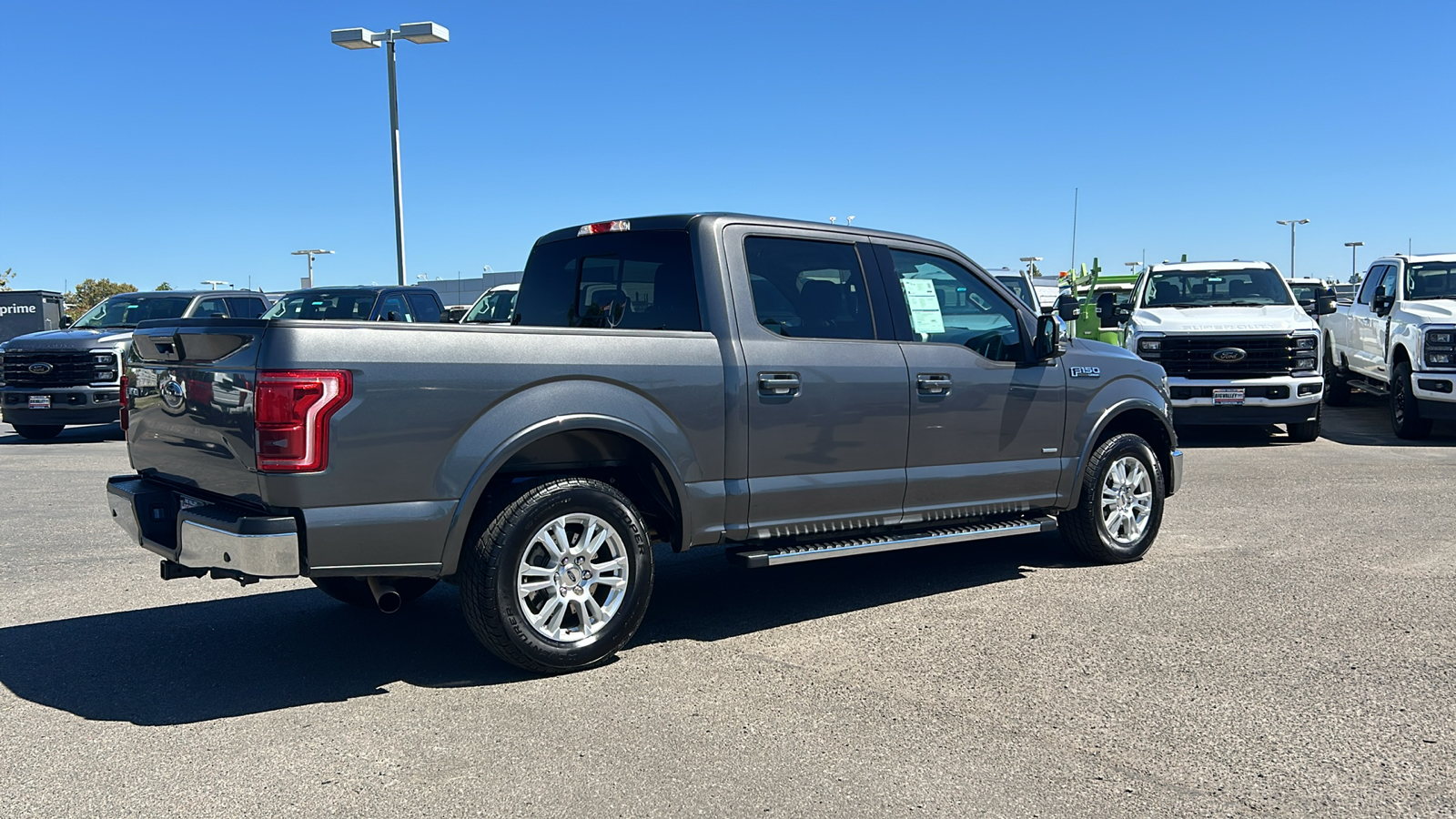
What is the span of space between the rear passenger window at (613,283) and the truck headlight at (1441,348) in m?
11.1

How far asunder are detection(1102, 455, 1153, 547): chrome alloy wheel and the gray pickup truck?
2 cm

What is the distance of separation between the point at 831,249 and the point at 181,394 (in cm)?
312

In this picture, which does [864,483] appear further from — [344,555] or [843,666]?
[344,555]

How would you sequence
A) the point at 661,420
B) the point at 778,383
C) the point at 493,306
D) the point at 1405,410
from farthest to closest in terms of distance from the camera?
the point at 493,306, the point at 1405,410, the point at 778,383, the point at 661,420

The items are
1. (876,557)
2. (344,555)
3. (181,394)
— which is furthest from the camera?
(876,557)

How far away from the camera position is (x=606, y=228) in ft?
A: 20.6

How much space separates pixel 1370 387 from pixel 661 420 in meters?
13.9

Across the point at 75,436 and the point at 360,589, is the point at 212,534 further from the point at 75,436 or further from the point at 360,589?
the point at 75,436

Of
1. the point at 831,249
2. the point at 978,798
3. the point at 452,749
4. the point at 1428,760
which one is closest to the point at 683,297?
the point at 831,249

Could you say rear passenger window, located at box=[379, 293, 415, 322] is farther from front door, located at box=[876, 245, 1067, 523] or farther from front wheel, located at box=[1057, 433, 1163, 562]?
front wheel, located at box=[1057, 433, 1163, 562]

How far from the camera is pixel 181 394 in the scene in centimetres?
506

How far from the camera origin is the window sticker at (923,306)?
6484mm

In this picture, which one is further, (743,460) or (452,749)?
(743,460)

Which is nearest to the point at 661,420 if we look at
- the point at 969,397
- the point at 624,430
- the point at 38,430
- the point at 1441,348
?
the point at 624,430
